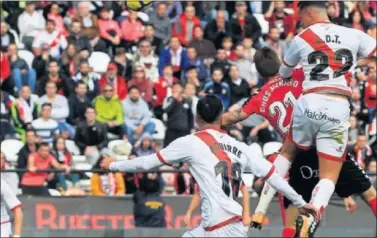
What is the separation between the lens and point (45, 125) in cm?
2241

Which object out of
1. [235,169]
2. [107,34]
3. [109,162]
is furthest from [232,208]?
[107,34]

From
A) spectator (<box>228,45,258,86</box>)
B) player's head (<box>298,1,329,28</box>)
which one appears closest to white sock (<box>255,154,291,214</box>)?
player's head (<box>298,1,329,28</box>)

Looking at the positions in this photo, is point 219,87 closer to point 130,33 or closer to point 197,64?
point 197,64

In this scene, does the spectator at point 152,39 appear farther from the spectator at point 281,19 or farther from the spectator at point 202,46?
the spectator at point 281,19

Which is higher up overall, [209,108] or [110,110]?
[209,108]

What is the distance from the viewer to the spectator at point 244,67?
2472cm

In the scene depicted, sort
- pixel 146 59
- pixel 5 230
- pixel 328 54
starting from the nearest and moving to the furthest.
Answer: pixel 328 54
pixel 5 230
pixel 146 59

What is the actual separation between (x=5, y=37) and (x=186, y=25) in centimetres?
338

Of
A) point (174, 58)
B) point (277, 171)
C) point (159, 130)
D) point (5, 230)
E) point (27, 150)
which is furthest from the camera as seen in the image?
point (174, 58)

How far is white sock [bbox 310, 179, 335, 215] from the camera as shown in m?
12.9

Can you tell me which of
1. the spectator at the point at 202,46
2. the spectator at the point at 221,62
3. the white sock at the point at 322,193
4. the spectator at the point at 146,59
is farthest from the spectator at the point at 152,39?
the white sock at the point at 322,193

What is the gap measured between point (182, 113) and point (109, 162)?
10.7m

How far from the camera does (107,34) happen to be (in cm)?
2527

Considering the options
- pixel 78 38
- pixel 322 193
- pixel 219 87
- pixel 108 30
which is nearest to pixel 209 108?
pixel 322 193
